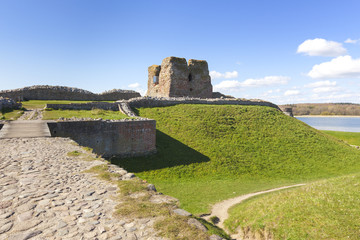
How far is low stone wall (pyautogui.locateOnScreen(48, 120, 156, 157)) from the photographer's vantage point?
13.1 metres

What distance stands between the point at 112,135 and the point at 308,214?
1184 cm

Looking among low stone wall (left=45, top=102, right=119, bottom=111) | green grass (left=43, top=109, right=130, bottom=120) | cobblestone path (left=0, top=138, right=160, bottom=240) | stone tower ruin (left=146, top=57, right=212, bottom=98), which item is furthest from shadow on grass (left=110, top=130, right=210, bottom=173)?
stone tower ruin (left=146, top=57, right=212, bottom=98)

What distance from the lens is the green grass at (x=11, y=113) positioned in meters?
15.2

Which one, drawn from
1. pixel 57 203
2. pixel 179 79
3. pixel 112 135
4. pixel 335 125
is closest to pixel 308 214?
pixel 57 203

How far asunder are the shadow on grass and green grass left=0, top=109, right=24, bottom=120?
23.6 ft

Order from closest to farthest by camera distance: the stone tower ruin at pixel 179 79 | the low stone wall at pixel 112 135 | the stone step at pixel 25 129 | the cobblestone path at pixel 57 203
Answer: the cobblestone path at pixel 57 203 < the stone step at pixel 25 129 < the low stone wall at pixel 112 135 < the stone tower ruin at pixel 179 79

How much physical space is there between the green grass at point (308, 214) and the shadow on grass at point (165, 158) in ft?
22.0

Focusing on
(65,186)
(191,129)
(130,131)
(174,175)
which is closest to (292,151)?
(191,129)

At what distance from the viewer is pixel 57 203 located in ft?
14.4

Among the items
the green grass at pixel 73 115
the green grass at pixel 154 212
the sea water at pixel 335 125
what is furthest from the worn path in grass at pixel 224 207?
the sea water at pixel 335 125

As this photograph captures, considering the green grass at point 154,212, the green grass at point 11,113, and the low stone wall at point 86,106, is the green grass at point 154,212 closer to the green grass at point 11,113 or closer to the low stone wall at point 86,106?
the green grass at point 11,113

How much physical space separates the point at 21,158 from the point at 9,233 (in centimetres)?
465

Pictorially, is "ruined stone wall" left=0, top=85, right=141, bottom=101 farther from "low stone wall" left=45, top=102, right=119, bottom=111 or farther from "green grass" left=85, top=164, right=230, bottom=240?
"green grass" left=85, top=164, right=230, bottom=240

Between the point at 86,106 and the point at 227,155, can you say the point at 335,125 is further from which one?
the point at 86,106
